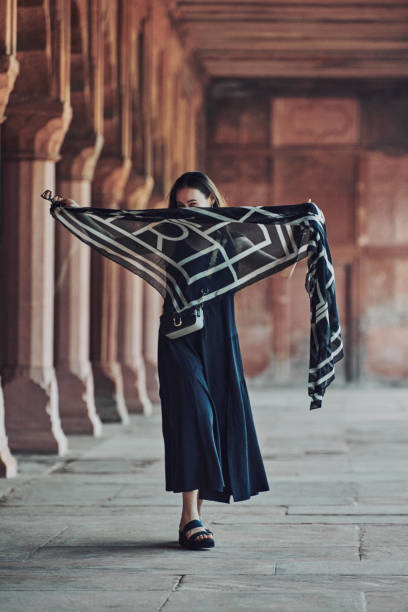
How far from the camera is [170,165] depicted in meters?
17.8

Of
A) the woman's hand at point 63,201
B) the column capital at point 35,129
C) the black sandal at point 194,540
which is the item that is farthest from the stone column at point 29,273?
the black sandal at point 194,540

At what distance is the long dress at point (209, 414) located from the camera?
555 centimetres

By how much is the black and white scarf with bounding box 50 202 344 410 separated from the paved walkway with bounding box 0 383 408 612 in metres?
0.81

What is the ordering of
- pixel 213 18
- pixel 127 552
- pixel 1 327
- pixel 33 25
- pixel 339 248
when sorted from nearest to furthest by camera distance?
pixel 127 552
pixel 33 25
pixel 1 327
pixel 213 18
pixel 339 248

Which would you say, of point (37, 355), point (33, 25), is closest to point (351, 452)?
point (37, 355)

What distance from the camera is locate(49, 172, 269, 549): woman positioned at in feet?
18.2

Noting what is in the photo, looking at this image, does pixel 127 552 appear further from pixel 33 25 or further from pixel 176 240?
pixel 33 25

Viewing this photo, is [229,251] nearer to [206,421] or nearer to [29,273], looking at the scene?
[206,421]

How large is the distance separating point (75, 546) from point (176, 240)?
1.52 m

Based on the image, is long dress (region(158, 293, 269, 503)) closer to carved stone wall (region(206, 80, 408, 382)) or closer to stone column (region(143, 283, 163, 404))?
stone column (region(143, 283, 163, 404))


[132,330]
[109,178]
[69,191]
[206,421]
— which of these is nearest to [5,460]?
[206,421]

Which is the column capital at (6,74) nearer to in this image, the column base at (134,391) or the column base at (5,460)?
the column base at (5,460)

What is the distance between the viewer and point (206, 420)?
18.3 ft

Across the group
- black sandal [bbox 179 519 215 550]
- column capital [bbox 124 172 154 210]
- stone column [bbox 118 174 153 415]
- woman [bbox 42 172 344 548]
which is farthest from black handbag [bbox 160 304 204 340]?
column capital [bbox 124 172 154 210]
